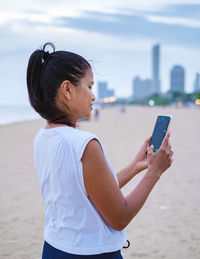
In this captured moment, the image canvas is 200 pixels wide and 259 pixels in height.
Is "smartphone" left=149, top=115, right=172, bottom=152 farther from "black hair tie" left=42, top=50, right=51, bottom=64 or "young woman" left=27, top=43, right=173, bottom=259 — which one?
"black hair tie" left=42, top=50, right=51, bottom=64

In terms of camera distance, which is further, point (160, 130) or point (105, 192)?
point (160, 130)

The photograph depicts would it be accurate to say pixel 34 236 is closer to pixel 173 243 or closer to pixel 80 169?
pixel 173 243

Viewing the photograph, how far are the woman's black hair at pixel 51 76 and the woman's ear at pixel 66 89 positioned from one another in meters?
0.02

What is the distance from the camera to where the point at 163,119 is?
1753 mm

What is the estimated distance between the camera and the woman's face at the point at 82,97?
137 centimetres

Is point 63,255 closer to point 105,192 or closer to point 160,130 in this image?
point 105,192

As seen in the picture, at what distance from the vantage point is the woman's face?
137cm

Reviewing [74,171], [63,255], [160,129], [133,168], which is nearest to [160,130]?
[160,129]

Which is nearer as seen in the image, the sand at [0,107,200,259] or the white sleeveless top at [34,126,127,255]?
the white sleeveless top at [34,126,127,255]

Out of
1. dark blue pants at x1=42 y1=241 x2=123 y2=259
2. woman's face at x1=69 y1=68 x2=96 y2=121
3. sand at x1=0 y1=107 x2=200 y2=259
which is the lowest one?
sand at x1=0 y1=107 x2=200 y2=259

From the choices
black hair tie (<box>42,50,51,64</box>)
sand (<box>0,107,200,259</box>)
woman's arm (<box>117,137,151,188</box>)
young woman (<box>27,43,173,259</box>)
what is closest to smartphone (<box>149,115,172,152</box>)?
woman's arm (<box>117,137,151,188</box>)

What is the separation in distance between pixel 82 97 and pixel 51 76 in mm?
162

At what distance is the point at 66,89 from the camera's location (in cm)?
134

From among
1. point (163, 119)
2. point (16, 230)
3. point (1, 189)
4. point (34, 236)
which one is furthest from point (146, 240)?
point (1, 189)
